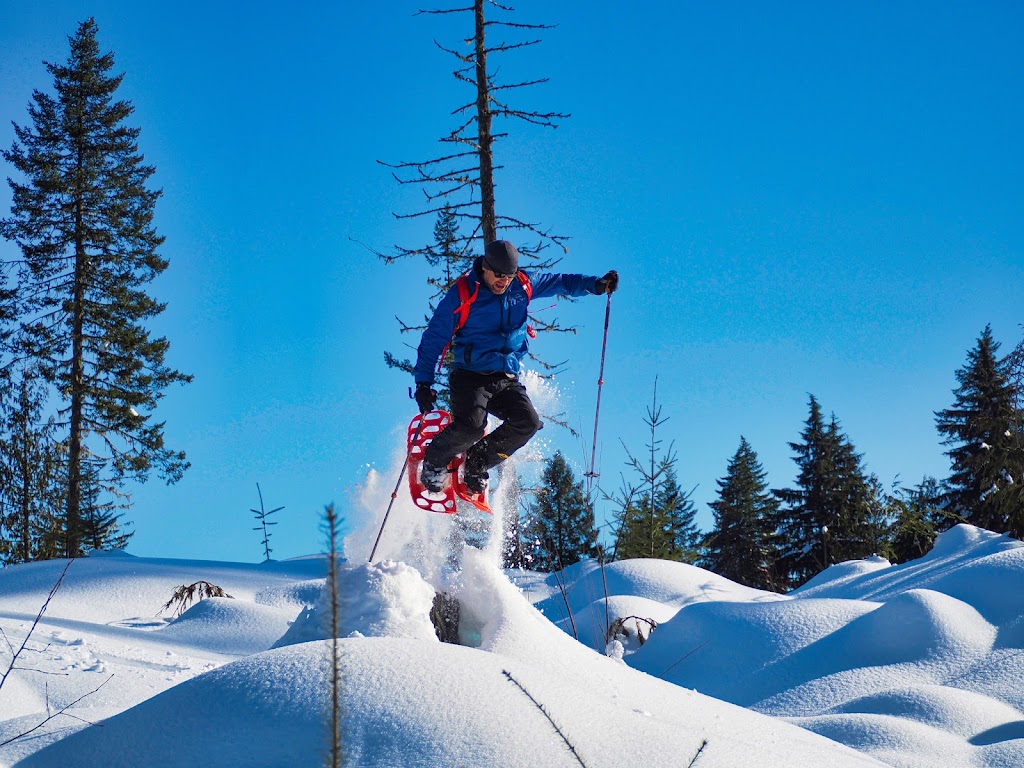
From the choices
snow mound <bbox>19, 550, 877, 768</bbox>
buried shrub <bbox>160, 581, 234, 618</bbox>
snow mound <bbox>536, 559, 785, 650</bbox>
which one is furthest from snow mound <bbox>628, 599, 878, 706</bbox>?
buried shrub <bbox>160, 581, 234, 618</bbox>

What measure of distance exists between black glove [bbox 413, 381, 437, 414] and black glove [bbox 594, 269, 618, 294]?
1496mm

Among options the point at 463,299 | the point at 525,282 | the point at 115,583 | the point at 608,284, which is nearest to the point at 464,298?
the point at 463,299

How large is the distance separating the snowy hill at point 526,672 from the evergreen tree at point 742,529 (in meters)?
16.1

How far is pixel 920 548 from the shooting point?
17234mm

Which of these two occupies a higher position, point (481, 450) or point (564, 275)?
point (564, 275)

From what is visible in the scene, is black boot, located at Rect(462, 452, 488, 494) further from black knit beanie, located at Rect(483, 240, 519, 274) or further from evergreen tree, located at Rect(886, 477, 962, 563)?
evergreen tree, located at Rect(886, 477, 962, 563)

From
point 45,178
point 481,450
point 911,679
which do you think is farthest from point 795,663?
point 45,178

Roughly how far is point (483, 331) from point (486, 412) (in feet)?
2.02

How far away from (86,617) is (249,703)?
7.12 meters

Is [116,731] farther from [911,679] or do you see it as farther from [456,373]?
[911,679]

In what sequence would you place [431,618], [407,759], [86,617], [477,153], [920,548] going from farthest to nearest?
[920,548] → [477,153] → [86,617] → [431,618] → [407,759]

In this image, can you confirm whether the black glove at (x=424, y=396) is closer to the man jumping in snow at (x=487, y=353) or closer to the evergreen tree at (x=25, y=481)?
the man jumping in snow at (x=487, y=353)

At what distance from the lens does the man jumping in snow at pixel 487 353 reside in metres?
6.16

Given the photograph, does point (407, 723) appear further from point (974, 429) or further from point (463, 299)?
point (974, 429)
